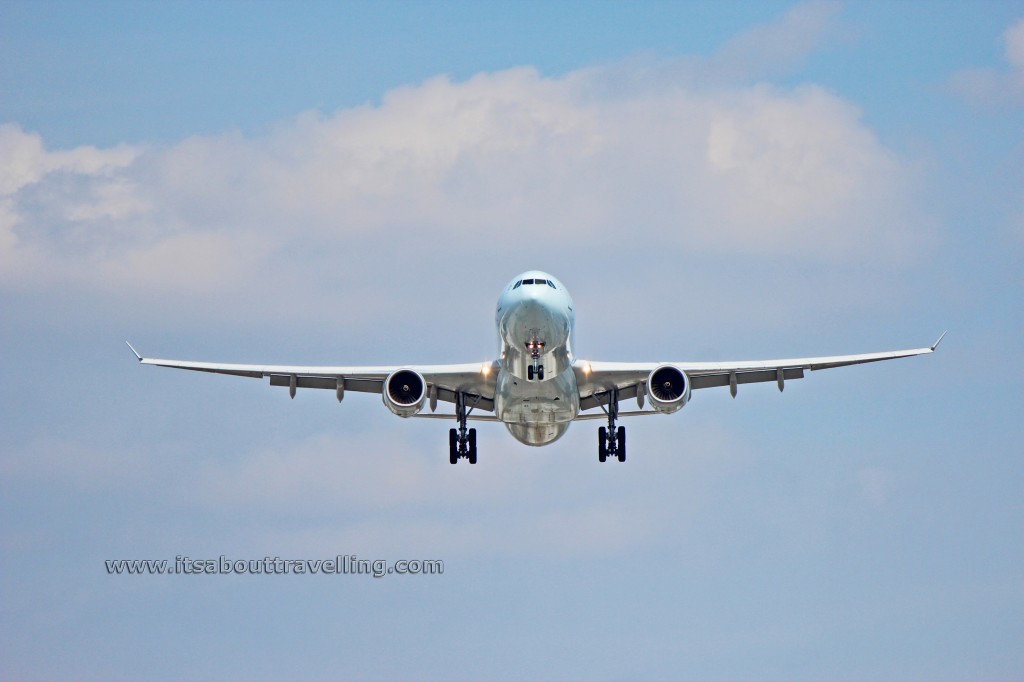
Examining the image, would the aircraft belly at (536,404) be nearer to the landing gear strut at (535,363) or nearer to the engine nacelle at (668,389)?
the landing gear strut at (535,363)

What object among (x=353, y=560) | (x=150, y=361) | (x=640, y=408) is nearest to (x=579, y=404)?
(x=640, y=408)

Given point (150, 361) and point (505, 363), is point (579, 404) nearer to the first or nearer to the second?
point (505, 363)

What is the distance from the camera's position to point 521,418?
47.2m

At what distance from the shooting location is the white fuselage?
42625mm

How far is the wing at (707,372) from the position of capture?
1877 inches

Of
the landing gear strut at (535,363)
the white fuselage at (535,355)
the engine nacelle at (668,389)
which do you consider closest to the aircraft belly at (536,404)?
the white fuselage at (535,355)

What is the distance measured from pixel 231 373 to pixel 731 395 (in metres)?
16.3

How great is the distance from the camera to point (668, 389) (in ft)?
152

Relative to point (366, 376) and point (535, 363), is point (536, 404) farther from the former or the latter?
point (366, 376)

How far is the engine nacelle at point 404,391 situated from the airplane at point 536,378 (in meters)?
0.03

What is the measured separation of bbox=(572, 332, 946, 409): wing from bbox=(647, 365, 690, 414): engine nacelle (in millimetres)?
418

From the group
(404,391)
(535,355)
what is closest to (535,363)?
(535,355)

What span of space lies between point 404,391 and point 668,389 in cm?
792

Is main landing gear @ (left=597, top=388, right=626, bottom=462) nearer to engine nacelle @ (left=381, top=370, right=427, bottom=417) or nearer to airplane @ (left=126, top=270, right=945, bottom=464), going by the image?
airplane @ (left=126, top=270, right=945, bottom=464)
